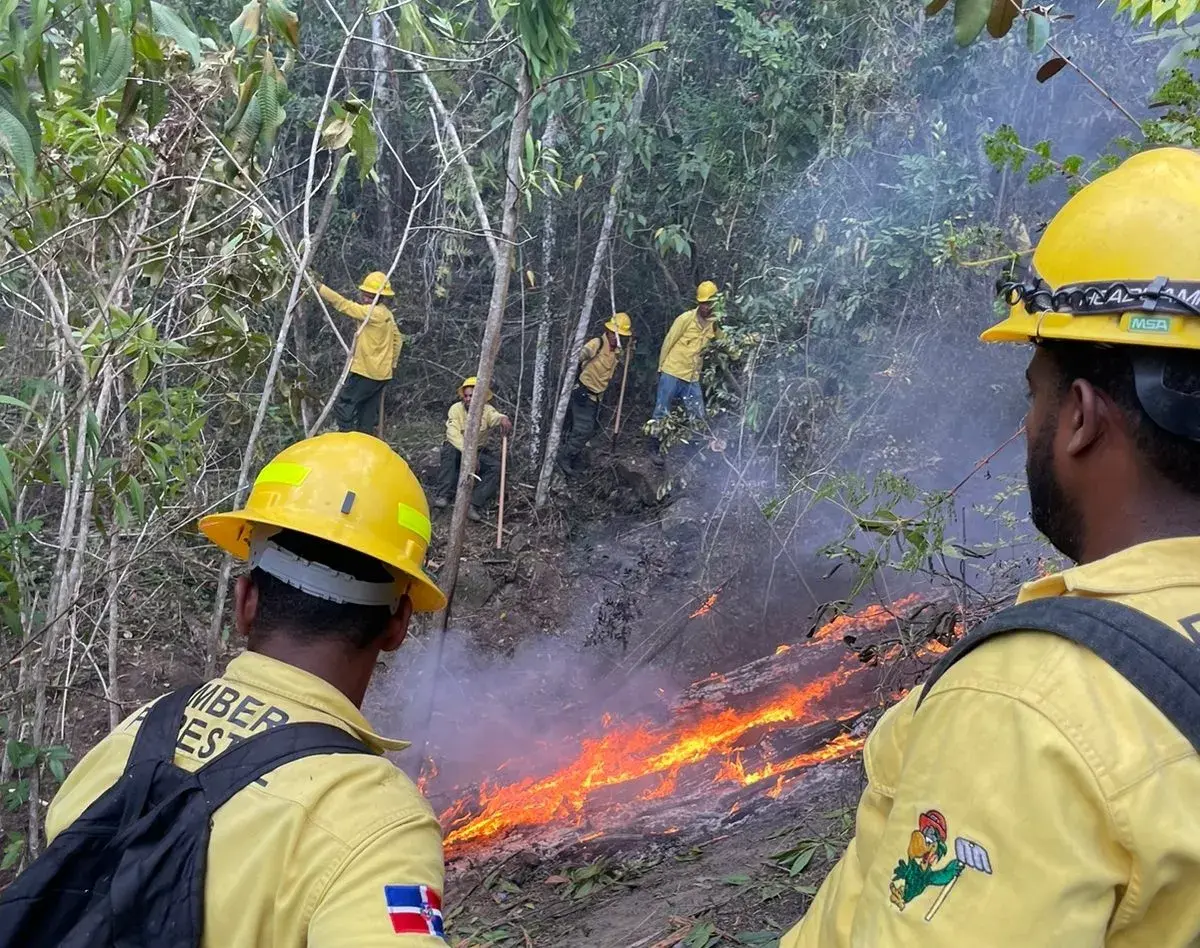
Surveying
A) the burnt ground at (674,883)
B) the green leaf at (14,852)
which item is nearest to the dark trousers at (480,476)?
the burnt ground at (674,883)

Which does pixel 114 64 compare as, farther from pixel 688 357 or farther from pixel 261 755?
pixel 688 357

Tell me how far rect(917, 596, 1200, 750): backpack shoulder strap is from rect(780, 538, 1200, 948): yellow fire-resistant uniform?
0.01 meters

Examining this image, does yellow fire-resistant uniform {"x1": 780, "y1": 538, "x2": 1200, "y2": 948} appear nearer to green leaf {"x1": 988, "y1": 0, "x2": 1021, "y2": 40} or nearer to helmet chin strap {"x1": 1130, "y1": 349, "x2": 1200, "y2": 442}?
helmet chin strap {"x1": 1130, "y1": 349, "x2": 1200, "y2": 442}

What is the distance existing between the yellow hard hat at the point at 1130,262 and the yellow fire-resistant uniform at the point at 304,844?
1266 millimetres

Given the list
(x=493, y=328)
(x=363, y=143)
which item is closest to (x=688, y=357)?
(x=493, y=328)

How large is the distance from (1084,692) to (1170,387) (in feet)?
1.46

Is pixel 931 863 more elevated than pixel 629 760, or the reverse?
pixel 931 863

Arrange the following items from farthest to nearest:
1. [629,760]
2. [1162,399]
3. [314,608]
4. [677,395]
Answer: [677,395]
[629,760]
[314,608]
[1162,399]

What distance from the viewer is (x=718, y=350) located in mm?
11281

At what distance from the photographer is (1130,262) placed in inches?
49.8

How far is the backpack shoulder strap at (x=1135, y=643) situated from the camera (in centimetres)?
102

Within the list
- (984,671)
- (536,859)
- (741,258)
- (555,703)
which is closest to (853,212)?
(741,258)

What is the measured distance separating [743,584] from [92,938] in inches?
345

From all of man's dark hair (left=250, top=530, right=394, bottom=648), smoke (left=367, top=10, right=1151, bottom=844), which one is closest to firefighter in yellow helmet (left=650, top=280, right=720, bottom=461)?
smoke (left=367, top=10, right=1151, bottom=844)
